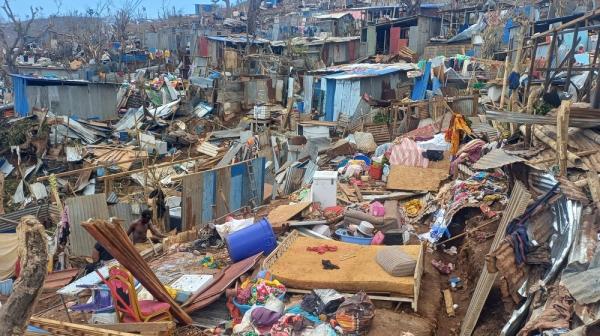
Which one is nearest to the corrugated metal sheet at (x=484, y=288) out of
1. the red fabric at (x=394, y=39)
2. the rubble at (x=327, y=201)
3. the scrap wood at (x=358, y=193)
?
the rubble at (x=327, y=201)

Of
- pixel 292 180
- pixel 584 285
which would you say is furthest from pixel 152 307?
pixel 292 180

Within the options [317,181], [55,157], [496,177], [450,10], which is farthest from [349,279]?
[450,10]

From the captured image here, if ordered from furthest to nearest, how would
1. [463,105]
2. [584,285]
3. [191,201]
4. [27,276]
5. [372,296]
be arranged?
[463,105] → [191,201] → [372,296] → [584,285] → [27,276]

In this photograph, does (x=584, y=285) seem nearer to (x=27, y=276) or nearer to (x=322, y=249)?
(x=322, y=249)

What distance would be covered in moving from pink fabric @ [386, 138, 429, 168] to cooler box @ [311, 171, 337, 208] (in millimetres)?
3079

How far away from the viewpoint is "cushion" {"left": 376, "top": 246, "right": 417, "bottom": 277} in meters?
6.70

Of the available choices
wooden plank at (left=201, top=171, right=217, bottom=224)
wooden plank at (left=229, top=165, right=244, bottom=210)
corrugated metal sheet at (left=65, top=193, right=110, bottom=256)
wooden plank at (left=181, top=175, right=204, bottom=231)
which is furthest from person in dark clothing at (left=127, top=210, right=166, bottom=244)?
wooden plank at (left=229, top=165, right=244, bottom=210)

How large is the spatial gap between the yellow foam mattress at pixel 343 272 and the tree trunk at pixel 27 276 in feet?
13.0

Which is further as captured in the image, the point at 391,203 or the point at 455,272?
the point at 391,203

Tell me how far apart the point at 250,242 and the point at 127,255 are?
2.41 m

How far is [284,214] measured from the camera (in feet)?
32.0

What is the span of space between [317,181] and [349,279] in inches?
157

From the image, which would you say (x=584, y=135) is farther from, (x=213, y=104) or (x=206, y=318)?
(x=213, y=104)

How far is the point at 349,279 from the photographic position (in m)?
6.68
